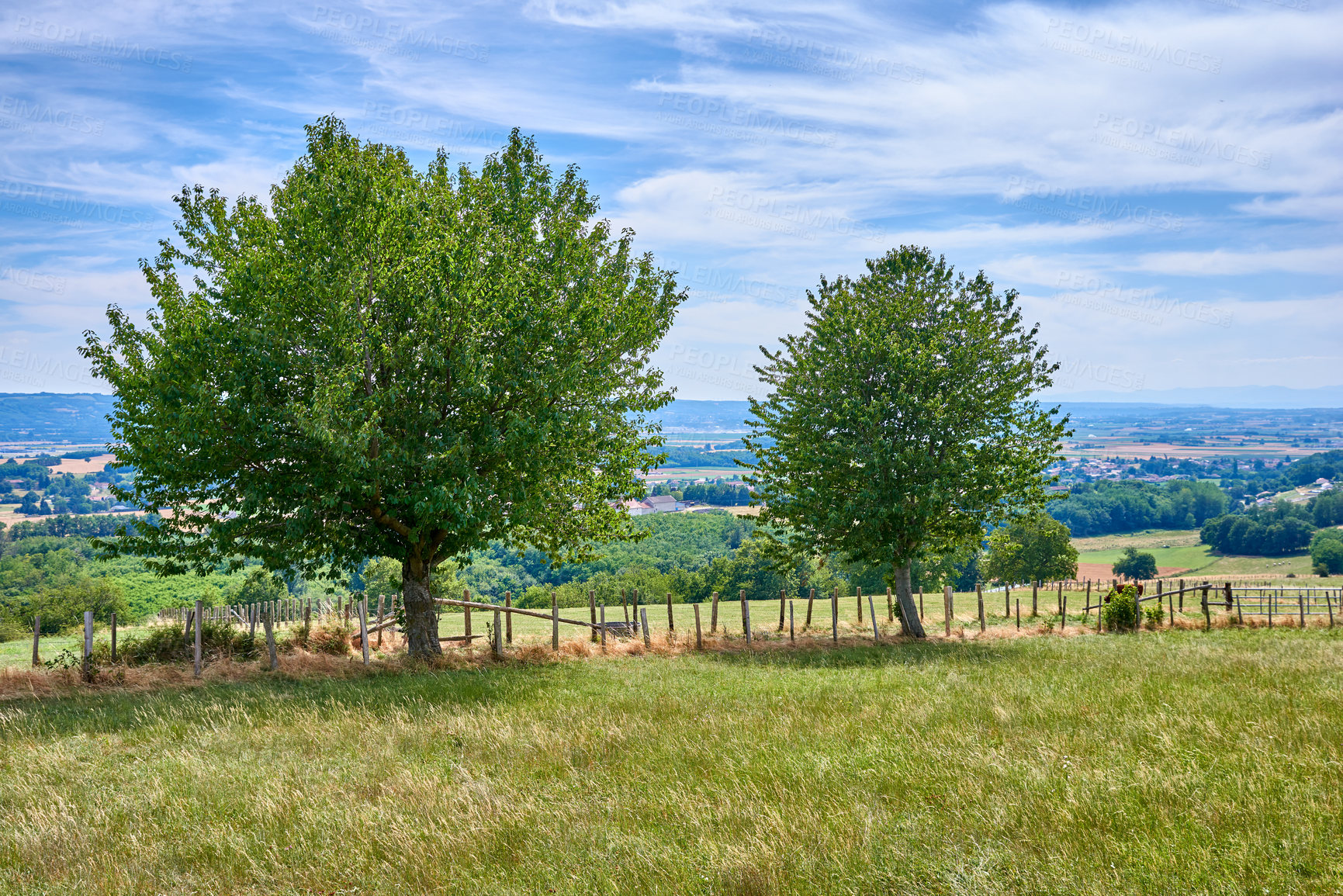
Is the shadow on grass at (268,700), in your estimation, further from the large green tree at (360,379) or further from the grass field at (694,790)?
the large green tree at (360,379)

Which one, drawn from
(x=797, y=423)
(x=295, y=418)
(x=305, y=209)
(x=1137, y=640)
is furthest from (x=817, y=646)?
(x=305, y=209)

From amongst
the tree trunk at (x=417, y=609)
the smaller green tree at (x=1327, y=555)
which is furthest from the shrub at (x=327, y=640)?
the smaller green tree at (x=1327, y=555)

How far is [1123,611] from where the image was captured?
3173 centimetres

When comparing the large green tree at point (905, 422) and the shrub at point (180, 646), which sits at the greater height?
the large green tree at point (905, 422)

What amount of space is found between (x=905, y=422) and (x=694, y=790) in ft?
71.3

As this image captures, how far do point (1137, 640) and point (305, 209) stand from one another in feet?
90.9

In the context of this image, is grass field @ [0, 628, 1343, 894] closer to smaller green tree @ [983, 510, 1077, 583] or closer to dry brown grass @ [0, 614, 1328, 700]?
dry brown grass @ [0, 614, 1328, 700]

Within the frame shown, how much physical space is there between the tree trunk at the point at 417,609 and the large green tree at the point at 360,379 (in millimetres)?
51

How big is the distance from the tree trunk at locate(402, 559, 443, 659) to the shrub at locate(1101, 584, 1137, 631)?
25.9 meters

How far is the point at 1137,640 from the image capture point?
26172mm

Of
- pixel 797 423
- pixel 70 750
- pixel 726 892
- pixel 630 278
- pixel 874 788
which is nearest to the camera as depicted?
pixel 726 892

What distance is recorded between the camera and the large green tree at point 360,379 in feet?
59.4

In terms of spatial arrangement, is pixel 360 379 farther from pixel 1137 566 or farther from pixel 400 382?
pixel 1137 566

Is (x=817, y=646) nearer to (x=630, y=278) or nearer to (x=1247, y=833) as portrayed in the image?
(x=630, y=278)
